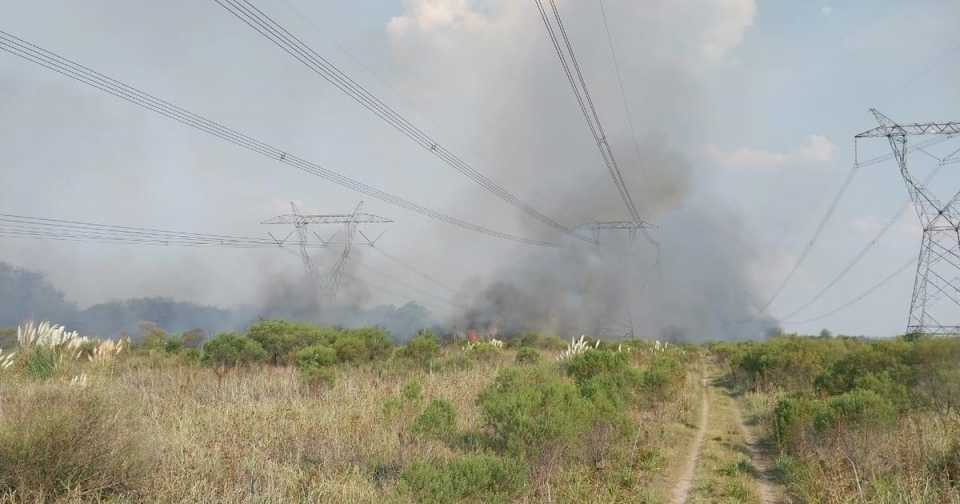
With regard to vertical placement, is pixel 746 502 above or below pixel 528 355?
below

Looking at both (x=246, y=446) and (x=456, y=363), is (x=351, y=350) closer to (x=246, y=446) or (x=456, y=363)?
(x=456, y=363)

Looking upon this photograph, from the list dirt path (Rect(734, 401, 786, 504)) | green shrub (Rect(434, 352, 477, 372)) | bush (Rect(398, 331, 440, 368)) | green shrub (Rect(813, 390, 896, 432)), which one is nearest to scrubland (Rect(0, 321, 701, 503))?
dirt path (Rect(734, 401, 786, 504))

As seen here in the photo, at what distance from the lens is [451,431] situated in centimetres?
1185

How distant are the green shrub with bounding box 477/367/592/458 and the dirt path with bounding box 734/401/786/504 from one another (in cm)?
329

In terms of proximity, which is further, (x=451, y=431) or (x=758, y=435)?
(x=758, y=435)

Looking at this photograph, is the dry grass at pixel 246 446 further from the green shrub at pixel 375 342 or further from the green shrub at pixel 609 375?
the green shrub at pixel 375 342

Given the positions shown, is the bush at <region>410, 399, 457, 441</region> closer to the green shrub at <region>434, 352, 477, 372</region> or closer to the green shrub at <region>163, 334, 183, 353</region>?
the green shrub at <region>434, 352, 477, 372</region>

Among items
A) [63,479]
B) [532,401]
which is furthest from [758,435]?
[63,479]

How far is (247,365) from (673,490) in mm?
20865

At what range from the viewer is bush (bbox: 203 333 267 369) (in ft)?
86.8

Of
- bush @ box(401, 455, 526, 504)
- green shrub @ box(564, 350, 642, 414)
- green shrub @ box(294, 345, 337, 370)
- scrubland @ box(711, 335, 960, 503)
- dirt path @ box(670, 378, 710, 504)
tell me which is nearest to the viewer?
bush @ box(401, 455, 526, 504)

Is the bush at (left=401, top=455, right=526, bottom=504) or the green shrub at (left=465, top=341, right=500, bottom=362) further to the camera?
the green shrub at (left=465, top=341, right=500, bottom=362)

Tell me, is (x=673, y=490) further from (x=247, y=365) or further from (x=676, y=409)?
(x=247, y=365)

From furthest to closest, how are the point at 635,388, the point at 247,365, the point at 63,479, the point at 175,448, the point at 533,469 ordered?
the point at 247,365 → the point at 635,388 → the point at 533,469 → the point at 175,448 → the point at 63,479
